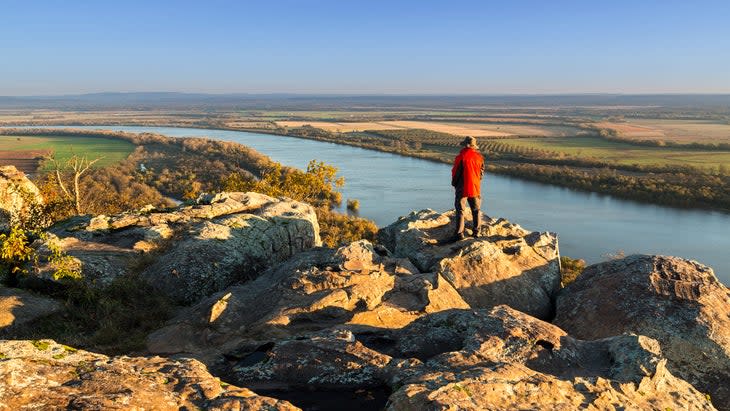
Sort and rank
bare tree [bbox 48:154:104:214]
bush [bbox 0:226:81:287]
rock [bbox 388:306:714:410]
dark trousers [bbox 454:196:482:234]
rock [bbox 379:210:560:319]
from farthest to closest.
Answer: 1. bare tree [bbox 48:154:104:214]
2. dark trousers [bbox 454:196:482:234]
3. rock [bbox 379:210:560:319]
4. bush [bbox 0:226:81:287]
5. rock [bbox 388:306:714:410]

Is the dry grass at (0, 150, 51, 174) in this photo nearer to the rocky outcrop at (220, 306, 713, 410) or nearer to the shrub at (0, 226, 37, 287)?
the shrub at (0, 226, 37, 287)

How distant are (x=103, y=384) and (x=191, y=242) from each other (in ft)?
28.2

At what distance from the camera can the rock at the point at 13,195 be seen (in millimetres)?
19625

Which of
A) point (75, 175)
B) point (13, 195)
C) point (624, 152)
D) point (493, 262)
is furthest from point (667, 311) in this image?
point (624, 152)

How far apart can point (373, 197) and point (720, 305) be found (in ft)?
174

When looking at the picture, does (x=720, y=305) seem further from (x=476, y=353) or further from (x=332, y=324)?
(x=332, y=324)

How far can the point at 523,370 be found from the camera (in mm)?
6719

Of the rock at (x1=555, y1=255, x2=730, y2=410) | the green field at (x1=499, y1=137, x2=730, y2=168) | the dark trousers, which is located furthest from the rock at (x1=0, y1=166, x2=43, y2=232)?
the green field at (x1=499, y1=137, x2=730, y2=168)

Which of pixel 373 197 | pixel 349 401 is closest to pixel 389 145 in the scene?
pixel 373 197

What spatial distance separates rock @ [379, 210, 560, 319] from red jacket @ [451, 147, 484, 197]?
156 centimetres

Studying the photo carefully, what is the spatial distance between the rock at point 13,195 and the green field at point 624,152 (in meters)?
90.6

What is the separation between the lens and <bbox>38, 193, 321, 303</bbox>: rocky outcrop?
12781mm

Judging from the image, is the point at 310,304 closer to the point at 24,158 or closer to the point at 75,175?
the point at 75,175

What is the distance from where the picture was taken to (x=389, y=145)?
127125 millimetres
